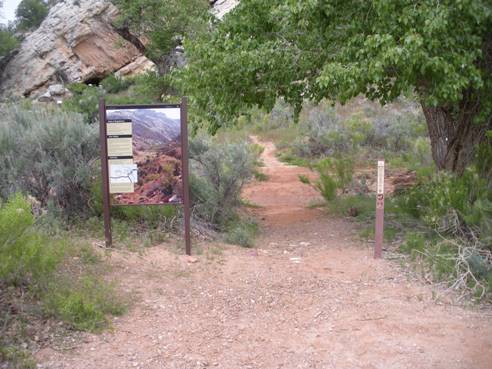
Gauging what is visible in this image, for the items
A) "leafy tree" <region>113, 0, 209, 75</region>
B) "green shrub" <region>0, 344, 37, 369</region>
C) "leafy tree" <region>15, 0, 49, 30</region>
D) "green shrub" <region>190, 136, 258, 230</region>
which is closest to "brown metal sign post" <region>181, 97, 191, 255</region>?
"green shrub" <region>190, 136, 258, 230</region>

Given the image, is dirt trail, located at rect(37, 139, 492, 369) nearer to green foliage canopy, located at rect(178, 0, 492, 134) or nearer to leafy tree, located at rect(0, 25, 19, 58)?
green foliage canopy, located at rect(178, 0, 492, 134)

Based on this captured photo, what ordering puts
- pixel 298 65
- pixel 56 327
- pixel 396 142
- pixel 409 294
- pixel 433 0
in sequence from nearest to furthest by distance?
1. pixel 56 327
2. pixel 409 294
3. pixel 433 0
4. pixel 298 65
5. pixel 396 142

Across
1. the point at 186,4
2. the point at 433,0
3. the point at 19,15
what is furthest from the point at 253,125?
the point at 19,15

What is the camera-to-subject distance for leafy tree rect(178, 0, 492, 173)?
248 inches

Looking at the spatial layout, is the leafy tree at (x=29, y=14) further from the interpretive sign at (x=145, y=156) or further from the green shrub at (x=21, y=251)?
the green shrub at (x=21, y=251)

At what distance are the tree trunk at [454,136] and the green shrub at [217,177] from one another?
8.52ft

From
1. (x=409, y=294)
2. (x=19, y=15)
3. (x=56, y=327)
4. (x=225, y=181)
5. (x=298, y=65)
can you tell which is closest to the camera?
(x=56, y=327)

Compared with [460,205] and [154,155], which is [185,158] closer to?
[154,155]

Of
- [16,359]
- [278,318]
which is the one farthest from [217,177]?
[16,359]

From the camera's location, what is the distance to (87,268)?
19.2 ft

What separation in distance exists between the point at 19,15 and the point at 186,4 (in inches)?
930

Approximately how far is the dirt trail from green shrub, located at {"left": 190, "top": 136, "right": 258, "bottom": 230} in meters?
0.99

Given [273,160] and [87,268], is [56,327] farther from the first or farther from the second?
[273,160]

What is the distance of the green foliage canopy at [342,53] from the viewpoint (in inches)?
247
